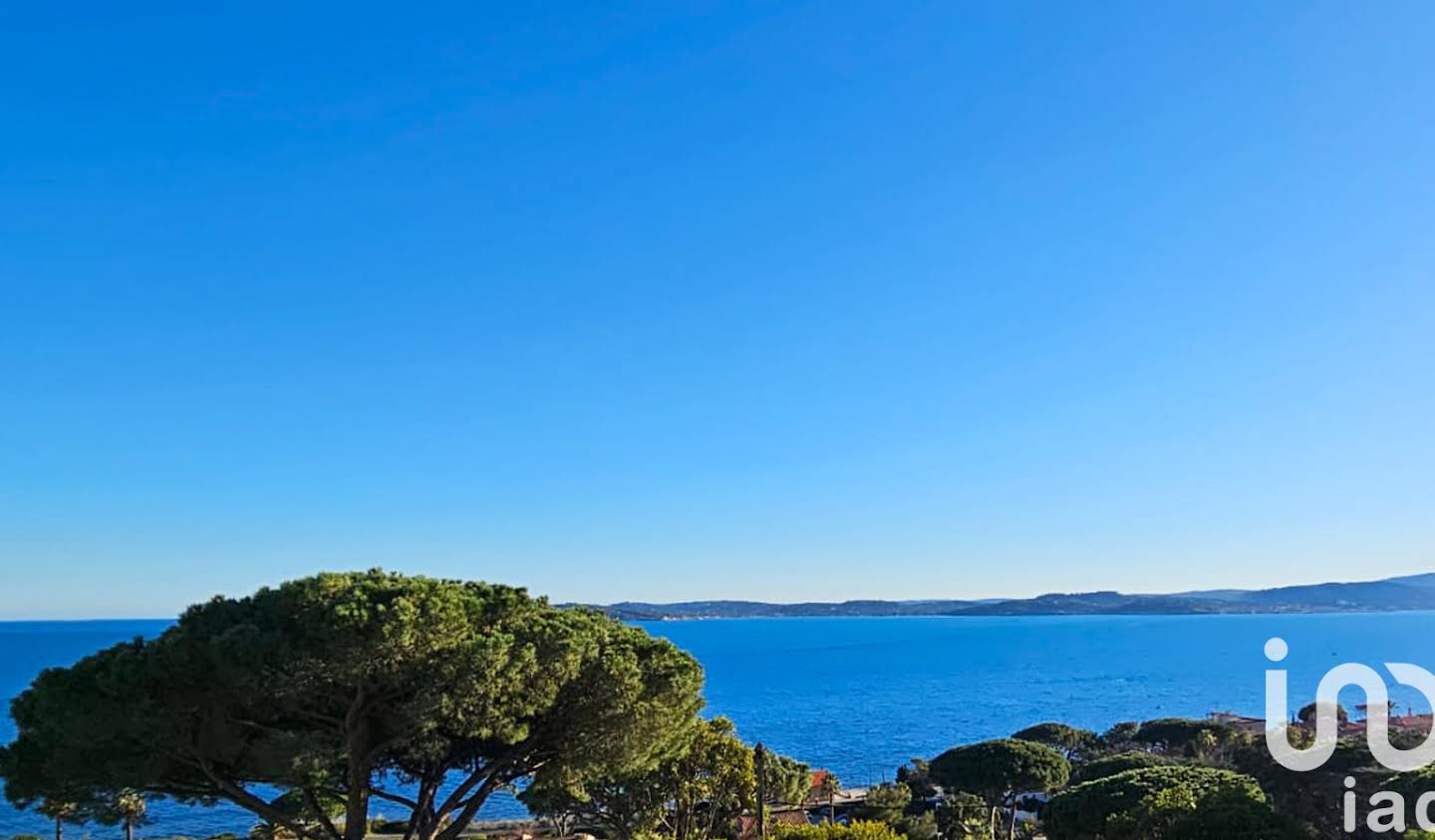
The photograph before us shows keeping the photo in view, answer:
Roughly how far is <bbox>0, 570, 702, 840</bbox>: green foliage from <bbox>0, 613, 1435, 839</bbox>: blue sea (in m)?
34.0

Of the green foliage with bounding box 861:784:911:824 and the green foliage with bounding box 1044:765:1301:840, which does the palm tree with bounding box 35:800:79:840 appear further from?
the green foliage with bounding box 861:784:911:824

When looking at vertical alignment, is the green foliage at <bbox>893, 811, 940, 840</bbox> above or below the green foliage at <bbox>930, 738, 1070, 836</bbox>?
below

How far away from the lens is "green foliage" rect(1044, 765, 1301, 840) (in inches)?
573

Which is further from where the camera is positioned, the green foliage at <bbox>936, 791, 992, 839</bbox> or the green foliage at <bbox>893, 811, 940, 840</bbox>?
the green foliage at <bbox>893, 811, 940, 840</bbox>

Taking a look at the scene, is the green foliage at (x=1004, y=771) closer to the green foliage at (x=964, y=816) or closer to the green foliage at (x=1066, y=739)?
the green foliage at (x=964, y=816)

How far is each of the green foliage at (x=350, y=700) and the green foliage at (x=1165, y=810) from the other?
8.50 metres

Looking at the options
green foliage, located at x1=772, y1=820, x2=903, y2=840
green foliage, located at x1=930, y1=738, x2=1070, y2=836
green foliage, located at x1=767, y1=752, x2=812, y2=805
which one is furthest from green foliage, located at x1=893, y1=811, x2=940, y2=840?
green foliage, located at x1=772, y1=820, x2=903, y2=840

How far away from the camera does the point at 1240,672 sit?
A: 404 ft

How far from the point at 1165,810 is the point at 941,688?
98.4 meters

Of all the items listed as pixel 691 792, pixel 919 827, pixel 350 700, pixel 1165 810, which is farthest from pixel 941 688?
pixel 350 700

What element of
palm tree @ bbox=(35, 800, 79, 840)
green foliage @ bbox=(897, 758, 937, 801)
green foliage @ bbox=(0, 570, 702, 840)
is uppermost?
green foliage @ bbox=(0, 570, 702, 840)

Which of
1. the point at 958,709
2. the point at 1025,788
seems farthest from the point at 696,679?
the point at 958,709

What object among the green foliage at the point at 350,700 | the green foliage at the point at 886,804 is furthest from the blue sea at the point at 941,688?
the green foliage at the point at 350,700

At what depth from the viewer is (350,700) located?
36.9ft
